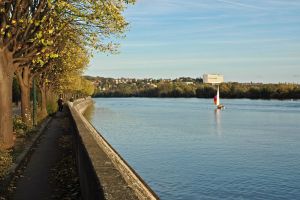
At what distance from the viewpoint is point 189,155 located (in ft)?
89.5

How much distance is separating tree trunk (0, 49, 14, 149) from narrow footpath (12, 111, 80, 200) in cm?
116

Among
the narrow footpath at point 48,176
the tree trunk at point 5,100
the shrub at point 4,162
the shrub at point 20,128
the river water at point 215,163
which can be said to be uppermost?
the tree trunk at point 5,100

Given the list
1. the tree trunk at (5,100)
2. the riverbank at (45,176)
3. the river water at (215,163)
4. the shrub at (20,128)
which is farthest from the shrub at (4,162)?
the shrub at (20,128)

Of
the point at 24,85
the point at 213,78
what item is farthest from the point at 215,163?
the point at 213,78

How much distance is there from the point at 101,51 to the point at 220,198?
360 inches

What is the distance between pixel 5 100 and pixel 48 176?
21.1ft

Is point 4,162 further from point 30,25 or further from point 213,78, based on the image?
point 213,78

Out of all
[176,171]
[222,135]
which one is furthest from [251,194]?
[222,135]

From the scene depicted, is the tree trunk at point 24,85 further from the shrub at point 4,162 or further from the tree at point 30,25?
the shrub at point 4,162

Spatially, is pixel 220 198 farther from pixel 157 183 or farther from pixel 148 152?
pixel 148 152

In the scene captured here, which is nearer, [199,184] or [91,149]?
[91,149]

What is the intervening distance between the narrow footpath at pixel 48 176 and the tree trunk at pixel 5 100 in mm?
1162

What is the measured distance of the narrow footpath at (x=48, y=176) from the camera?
10053mm

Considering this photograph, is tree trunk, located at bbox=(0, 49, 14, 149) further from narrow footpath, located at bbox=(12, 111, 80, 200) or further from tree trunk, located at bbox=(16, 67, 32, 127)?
tree trunk, located at bbox=(16, 67, 32, 127)
